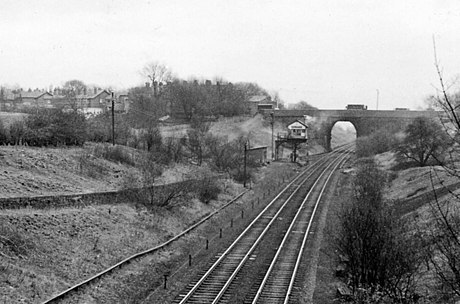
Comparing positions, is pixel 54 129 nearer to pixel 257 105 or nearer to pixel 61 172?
pixel 61 172

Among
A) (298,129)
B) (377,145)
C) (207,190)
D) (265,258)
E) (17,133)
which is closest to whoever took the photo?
(265,258)

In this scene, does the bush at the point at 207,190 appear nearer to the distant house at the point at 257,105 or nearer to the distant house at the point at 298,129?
the distant house at the point at 298,129

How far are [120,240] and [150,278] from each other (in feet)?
12.3

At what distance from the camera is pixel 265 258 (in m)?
21.1

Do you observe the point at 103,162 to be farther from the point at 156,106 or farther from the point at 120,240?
the point at 156,106

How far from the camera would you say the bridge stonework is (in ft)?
247

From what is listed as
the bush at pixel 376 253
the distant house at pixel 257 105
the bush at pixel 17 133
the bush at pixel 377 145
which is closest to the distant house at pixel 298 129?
the bush at pixel 377 145

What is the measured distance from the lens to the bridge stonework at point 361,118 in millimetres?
75250

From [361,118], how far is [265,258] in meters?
61.5

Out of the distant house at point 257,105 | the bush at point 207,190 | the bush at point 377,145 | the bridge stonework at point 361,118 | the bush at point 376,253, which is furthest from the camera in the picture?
the distant house at point 257,105

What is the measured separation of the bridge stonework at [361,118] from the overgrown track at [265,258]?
44.0 m

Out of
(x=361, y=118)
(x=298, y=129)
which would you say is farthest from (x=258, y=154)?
(x=361, y=118)

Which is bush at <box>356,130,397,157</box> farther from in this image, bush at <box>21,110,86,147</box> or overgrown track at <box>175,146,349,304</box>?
bush at <box>21,110,86,147</box>

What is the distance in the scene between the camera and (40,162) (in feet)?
87.3
